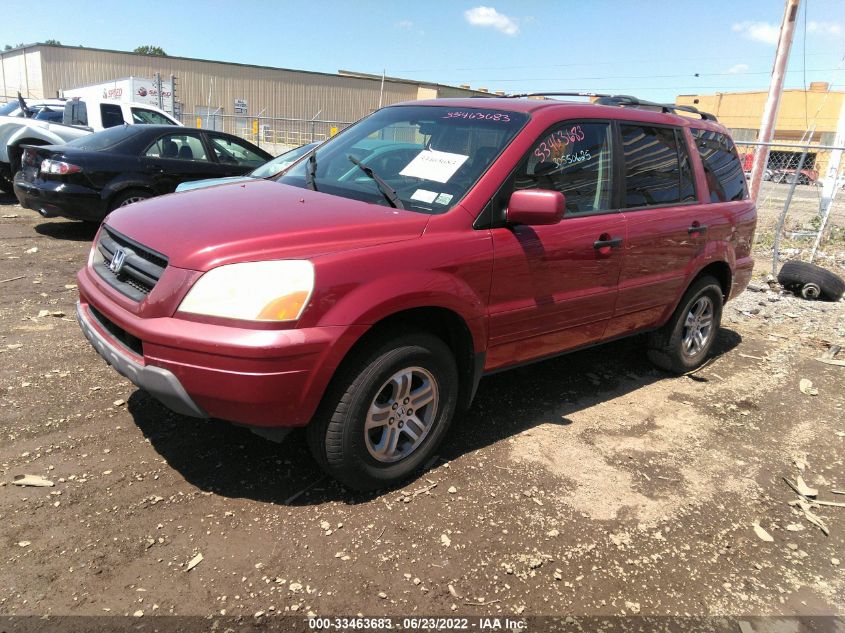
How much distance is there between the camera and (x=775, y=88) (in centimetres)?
896

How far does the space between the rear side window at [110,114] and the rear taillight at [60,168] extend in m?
4.97

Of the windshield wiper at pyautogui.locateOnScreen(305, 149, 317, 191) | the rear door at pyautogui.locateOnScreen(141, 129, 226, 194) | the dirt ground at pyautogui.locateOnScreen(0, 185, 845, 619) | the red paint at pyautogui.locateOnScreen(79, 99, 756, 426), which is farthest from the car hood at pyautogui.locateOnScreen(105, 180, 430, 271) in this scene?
the rear door at pyautogui.locateOnScreen(141, 129, 226, 194)

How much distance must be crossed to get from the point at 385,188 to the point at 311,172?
2.27 ft

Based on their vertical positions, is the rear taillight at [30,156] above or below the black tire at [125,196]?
above

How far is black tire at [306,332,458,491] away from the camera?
2.68 metres

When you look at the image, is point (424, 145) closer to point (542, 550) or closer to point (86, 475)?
point (542, 550)

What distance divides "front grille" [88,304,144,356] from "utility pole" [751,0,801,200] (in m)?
8.76

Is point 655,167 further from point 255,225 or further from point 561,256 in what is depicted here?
point 255,225

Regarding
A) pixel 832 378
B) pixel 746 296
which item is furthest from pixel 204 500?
pixel 746 296

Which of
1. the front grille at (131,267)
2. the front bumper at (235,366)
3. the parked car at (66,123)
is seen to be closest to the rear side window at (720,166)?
the front bumper at (235,366)

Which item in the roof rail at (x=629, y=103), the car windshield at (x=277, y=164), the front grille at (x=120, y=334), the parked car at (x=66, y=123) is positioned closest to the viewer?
the front grille at (x=120, y=334)

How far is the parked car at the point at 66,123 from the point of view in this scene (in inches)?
388

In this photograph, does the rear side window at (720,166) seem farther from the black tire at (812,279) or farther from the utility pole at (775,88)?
the utility pole at (775,88)

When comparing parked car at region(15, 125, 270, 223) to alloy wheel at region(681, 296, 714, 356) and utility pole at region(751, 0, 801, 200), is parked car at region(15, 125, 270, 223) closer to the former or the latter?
alloy wheel at region(681, 296, 714, 356)
